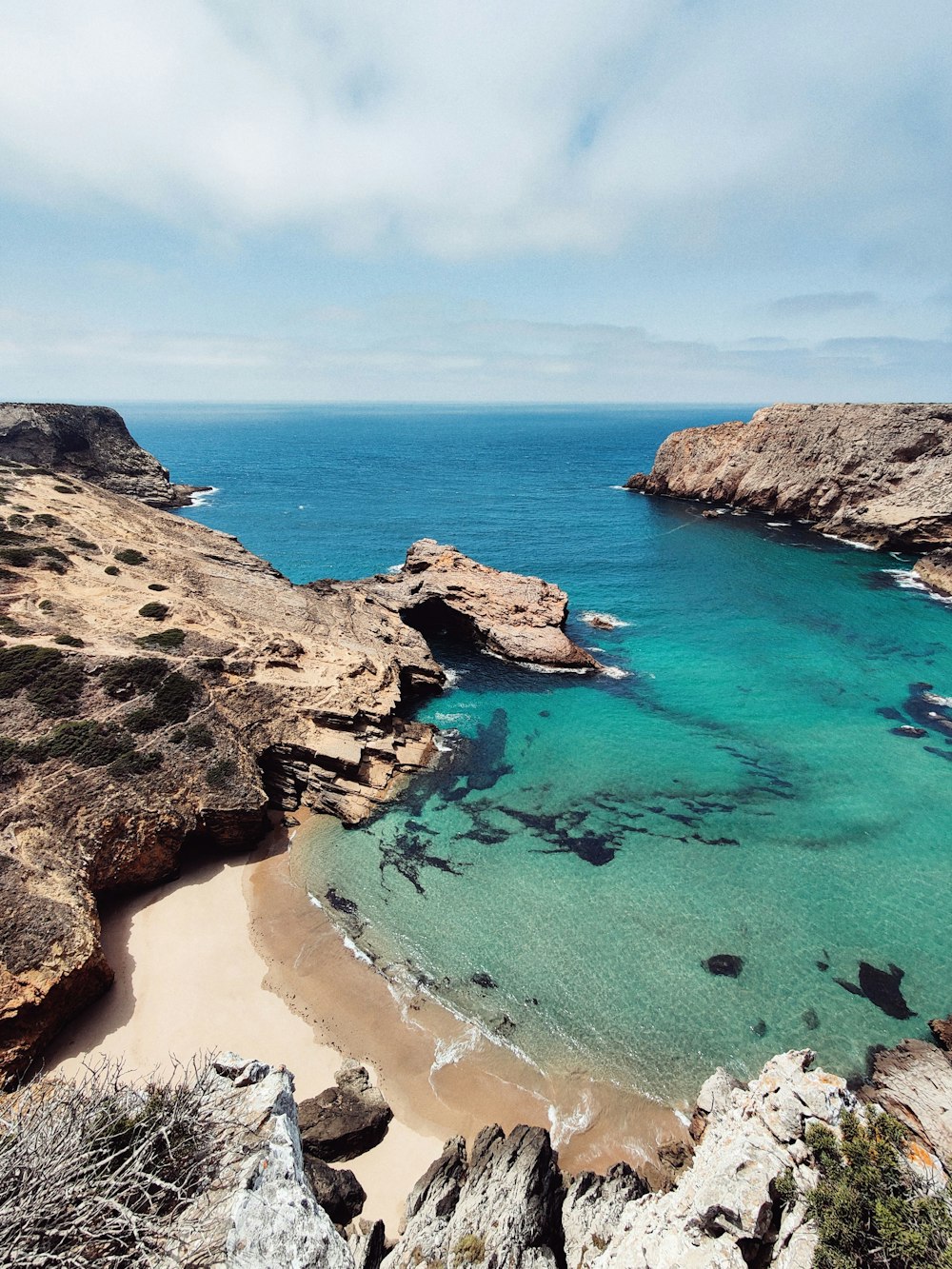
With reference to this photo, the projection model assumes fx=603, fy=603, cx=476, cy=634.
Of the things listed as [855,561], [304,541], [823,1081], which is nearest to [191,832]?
[823,1081]

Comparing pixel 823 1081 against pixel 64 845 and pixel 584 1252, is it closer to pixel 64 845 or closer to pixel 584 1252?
pixel 584 1252

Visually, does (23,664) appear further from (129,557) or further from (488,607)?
(488,607)

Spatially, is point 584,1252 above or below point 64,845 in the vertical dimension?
below

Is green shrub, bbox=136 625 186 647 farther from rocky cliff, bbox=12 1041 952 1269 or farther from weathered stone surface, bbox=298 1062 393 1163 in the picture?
rocky cliff, bbox=12 1041 952 1269

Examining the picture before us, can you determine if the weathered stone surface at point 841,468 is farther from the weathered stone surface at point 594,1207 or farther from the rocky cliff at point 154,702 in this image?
the weathered stone surface at point 594,1207

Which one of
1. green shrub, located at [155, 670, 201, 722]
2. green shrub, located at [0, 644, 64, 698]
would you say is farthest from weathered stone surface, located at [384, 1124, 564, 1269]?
green shrub, located at [0, 644, 64, 698]

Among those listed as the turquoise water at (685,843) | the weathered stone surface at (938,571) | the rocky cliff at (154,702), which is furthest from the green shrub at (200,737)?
the weathered stone surface at (938,571)

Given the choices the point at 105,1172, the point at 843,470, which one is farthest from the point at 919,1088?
the point at 843,470
